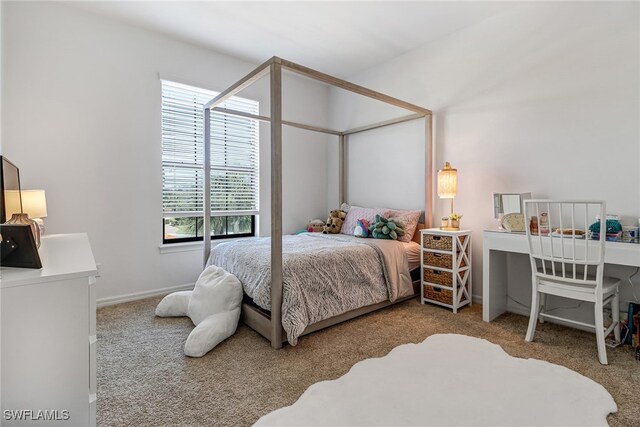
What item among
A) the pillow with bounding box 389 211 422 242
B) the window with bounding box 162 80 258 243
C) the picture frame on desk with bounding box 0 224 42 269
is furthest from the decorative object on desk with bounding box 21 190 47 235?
the pillow with bounding box 389 211 422 242

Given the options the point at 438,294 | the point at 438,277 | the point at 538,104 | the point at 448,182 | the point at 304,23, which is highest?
the point at 304,23

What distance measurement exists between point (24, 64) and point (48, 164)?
84 centimetres

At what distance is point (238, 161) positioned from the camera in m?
3.95

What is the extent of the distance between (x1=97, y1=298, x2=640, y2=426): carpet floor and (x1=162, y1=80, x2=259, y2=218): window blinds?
1.30m

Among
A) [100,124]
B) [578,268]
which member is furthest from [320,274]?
[100,124]

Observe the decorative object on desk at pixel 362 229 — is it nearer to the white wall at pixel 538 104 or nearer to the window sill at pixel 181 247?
the white wall at pixel 538 104

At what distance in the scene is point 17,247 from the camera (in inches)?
43.9

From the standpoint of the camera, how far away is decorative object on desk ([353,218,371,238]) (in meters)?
3.46

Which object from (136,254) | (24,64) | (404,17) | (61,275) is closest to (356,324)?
(61,275)

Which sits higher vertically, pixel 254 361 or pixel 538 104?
pixel 538 104

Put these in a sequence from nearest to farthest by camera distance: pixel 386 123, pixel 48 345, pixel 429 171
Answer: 1. pixel 48 345
2. pixel 429 171
3. pixel 386 123

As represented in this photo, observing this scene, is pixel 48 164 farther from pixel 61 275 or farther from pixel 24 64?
pixel 61 275

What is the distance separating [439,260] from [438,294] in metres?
0.33

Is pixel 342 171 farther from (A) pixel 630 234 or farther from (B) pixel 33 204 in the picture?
(B) pixel 33 204
